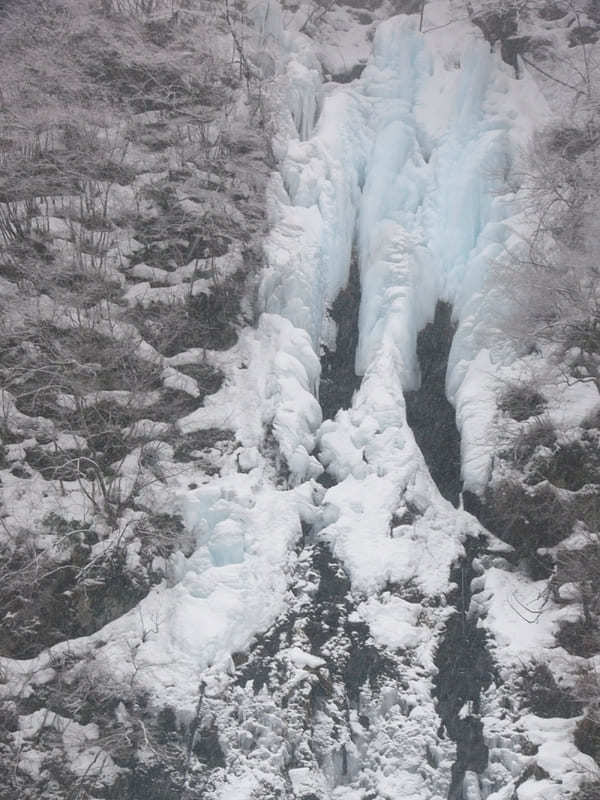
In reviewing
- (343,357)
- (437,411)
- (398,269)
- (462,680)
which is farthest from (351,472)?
(398,269)

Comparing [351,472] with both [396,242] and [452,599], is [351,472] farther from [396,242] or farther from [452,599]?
[396,242]

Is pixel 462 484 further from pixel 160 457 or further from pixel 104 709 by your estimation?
pixel 104 709

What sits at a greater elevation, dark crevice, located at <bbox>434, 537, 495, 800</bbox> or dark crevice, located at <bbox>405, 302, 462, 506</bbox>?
dark crevice, located at <bbox>405, 302, 462, 506</bbox>

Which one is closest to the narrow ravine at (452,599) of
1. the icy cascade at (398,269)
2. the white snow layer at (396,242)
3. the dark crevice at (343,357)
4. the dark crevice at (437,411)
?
the dark crevice at (437,411)

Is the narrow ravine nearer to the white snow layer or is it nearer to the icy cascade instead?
the icy cascade

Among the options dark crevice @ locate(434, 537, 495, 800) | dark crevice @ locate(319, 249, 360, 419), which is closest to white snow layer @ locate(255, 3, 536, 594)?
dark crevice @ locate(319, 249, 360, 419)

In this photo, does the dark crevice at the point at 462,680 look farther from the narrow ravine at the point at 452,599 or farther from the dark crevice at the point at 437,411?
the dark crevice at the point at 437,411

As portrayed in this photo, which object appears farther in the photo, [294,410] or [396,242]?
[396,242]
